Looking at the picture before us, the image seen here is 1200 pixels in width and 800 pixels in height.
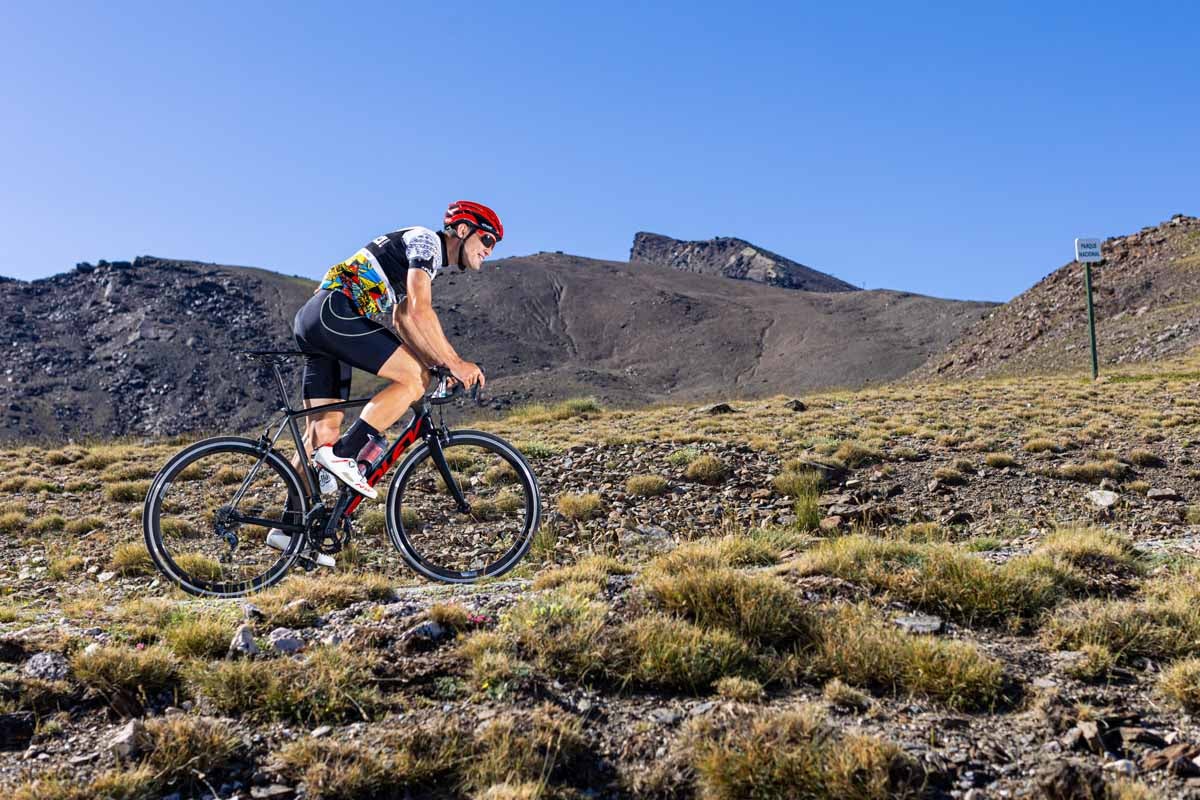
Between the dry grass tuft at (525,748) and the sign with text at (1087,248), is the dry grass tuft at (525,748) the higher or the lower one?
the lower one

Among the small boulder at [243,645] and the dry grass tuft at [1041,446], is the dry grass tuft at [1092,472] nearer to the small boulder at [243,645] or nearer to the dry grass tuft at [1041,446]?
the dry grass tuft at [1041,446]

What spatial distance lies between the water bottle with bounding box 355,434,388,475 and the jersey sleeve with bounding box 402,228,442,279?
3.41 ft

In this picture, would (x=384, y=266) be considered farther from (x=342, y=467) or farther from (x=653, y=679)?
(x=653, y=679)

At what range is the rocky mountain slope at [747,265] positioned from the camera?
16488 cm

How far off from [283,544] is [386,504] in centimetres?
64

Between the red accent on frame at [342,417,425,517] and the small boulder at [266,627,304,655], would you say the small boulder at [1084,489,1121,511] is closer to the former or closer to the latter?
the red accent on frame at [342,417,425,517]

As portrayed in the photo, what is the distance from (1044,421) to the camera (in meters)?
13.7

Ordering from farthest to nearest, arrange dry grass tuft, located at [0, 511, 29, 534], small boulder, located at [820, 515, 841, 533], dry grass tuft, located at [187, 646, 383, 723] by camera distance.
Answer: dry grass tuft, located at [0, 511, 29, 534] < small boulder, located at [820, 515, 841, 533] < dry grass tuft, located at [187, 646, 383, 723]

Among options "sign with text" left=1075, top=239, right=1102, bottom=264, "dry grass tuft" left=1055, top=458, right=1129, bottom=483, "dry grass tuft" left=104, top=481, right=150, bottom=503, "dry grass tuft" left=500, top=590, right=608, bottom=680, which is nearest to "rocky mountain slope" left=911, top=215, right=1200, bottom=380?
"sign with text" left=1075, top=239, right=1102, bottom=264

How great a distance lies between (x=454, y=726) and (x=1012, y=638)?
2.66m

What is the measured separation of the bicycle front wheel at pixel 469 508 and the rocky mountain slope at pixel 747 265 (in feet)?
508

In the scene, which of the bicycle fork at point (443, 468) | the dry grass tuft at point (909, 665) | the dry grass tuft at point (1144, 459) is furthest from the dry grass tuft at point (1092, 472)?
the bicycle fork at point (443, 468)

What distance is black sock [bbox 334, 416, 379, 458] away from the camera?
5.16m

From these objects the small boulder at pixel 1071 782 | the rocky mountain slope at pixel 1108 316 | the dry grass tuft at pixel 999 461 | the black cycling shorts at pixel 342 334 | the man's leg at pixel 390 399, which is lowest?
the small boulder at pixel 1071 782
